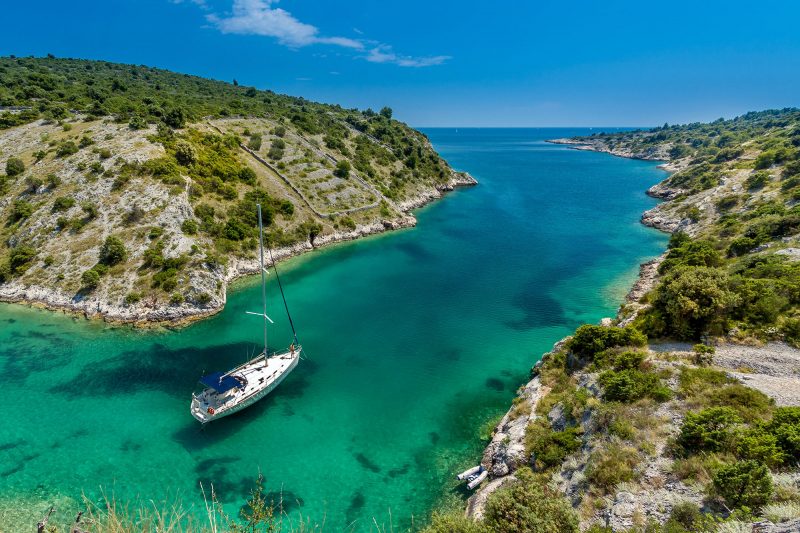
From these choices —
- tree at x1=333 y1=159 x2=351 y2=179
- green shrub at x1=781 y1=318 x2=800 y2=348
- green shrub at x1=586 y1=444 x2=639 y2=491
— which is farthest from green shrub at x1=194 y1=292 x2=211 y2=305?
green shrub at x1=781 y1=318 x2=800 y2=348

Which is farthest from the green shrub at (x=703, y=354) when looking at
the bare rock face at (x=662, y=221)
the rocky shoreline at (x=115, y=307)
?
the bare rock face at (x=662, y=221)

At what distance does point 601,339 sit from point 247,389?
27.9m

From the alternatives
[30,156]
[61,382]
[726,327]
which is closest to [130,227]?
[61,382]

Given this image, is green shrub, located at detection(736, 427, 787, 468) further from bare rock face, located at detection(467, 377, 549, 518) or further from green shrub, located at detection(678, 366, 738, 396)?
bare rock face, located at detection(467, 377, 549, 518)

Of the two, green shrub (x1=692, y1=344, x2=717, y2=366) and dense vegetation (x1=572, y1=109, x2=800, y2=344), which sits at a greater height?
dense vegetation (x1=572, y1=109, x2=800, y2=344)

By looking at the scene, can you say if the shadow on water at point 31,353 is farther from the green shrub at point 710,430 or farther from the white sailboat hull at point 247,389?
the green shrub at point 710,430

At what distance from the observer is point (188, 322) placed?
41719 millimetres

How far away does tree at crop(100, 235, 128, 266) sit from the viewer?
46000 millimetres

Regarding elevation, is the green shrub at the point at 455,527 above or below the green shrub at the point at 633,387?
below

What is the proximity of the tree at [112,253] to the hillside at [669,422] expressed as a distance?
47840mm

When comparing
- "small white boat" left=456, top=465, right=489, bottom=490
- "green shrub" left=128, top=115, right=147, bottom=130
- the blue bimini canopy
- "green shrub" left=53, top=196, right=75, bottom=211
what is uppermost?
"green shrub" left=128, top=115, right=147, bottom=130

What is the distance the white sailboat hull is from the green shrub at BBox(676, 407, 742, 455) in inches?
1079

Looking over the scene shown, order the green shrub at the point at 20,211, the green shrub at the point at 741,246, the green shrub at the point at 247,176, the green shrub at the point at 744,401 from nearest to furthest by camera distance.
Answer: the green shrub at the point at 744,401 → the green shrub at the point at 741,246 → the green shrub at the point at 20,211 → the green shrub at the point at 247,176

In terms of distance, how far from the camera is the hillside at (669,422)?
1498 cm
